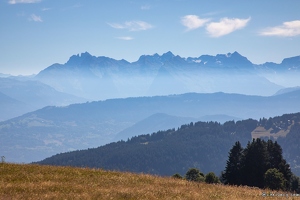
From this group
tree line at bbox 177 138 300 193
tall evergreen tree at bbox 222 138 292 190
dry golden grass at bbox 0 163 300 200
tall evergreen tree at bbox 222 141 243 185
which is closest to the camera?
dry golden grass at bbox 0 163 300 200

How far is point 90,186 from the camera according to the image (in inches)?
803

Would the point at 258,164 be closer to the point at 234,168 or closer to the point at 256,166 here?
the point at 256,166

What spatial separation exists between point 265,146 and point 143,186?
5619 cm

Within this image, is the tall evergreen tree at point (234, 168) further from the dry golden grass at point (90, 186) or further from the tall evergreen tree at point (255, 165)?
the dry golden grass at point (90, 186)

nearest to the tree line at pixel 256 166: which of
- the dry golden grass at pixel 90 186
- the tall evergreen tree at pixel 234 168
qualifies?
the tall evergreen tree at pixel 234 168

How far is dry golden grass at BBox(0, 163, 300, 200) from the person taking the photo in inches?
707

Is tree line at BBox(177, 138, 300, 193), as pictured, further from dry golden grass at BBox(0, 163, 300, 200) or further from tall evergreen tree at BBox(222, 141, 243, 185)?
dry golden grass at BBox(0, 163, 300, 200)

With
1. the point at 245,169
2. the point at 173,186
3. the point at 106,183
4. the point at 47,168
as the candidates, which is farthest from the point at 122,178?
the point at 245,169

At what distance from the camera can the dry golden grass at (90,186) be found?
58.9 feet

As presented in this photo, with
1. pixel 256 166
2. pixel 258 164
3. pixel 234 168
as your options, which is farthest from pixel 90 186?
pixel 234 168

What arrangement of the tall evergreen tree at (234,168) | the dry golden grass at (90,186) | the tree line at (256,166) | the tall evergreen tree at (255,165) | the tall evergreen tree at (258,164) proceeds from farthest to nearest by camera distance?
the tall evergreen tree at (234,168), the tall evergreen tree at (258,164), the tall evergreen tree at (255,165), the tree line at (256,166), the dry golden grass at (90,186)

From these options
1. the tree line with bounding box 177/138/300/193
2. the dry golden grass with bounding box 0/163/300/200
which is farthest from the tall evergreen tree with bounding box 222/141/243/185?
the dry golden grass with bounding box 0/163/300/200

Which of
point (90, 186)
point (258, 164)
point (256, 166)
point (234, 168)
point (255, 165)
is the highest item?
point (90, 186)

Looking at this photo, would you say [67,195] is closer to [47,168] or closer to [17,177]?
[17,177]
